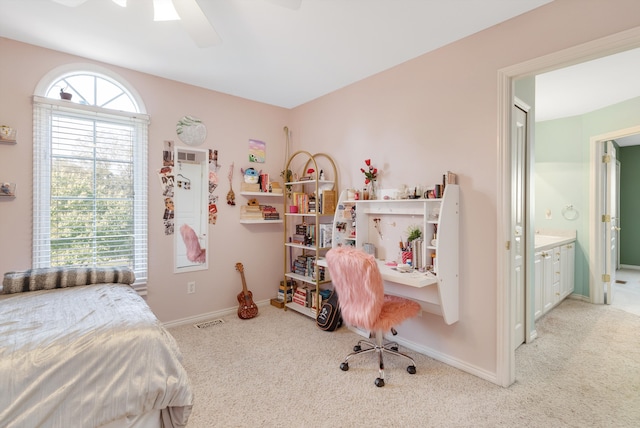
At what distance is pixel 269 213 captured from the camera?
3818 mm

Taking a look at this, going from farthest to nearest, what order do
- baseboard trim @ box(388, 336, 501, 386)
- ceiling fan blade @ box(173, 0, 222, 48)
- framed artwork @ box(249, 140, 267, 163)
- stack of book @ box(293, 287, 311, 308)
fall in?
framed artwork @ box(249, 140, 267, 163)
stack of book @ box(293, 287, 311, 308)
baseboard trim @ box(388, 336, 501, 386)
ceiling fan blade @ box(173, 0, 222, 48)

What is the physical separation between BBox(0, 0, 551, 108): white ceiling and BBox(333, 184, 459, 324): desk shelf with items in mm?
1207

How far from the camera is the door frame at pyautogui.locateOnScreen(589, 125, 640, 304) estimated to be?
3793mm

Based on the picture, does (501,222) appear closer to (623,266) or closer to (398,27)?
(398,27)

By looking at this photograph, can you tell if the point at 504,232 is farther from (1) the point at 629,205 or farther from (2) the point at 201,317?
(1) the point at 629,205

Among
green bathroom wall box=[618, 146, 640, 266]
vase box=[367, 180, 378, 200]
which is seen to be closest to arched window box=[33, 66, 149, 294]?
vase box=[367, 180, 378, 200]

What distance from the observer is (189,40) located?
2.41 meters

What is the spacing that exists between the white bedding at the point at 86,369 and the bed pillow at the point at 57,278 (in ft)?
1.47

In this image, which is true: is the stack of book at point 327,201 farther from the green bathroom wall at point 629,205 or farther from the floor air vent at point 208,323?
the green bathroom wall at point 629,205

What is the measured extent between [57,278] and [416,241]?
2655 mm

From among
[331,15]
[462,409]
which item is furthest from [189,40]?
[462,409]

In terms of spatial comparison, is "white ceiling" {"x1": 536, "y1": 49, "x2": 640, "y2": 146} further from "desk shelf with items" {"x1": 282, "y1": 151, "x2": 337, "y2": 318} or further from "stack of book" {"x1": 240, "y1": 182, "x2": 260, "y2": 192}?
"stack of book" {"x1": 240, "y1": 182, "x2": 260, "y2": 192}

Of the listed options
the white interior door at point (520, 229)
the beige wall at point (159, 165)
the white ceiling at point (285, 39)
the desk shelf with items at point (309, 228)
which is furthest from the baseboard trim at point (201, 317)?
the white interior door at point (520, 229)

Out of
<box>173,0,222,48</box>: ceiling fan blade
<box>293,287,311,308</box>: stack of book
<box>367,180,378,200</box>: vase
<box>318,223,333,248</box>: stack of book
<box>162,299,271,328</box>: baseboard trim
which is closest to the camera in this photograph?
<box>173,0,222,48</box>: ceiling fan blade
